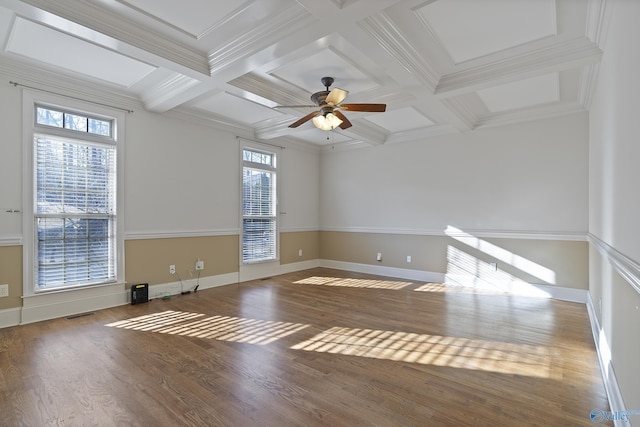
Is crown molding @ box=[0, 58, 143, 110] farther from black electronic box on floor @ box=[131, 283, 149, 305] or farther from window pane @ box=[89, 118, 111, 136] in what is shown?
black electronic box on floor @ box=[131, 283, 149, 305]

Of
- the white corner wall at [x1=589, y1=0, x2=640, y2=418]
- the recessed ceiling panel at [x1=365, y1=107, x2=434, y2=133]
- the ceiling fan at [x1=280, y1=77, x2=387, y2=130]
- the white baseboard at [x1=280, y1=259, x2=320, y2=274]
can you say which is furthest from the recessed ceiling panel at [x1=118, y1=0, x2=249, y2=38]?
the white baseboard at [x1=280, y1=259, x2=320, y2=274]

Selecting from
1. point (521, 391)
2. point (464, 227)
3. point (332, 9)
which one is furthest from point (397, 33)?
point (464, 227)

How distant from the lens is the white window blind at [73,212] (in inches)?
144

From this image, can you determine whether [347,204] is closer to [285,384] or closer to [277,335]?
[277,335]

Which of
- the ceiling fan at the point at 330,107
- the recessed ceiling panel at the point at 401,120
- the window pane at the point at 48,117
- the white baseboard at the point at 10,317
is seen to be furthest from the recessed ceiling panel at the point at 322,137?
the white baseboard at the point at 10,317

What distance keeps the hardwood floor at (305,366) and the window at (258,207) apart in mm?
1902

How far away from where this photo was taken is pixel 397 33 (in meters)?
2.75

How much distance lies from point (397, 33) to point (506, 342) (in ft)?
9.84

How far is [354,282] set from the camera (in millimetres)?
5680

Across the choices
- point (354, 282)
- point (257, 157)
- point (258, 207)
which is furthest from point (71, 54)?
point (354, 282)

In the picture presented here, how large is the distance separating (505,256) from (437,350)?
291cm

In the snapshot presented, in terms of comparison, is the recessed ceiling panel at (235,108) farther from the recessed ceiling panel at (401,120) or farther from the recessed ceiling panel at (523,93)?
the recessed ceiling panel at (523,93)

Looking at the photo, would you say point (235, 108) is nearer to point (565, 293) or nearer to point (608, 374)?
point (608, 374)

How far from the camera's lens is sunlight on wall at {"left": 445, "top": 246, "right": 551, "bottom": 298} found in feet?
15.8
